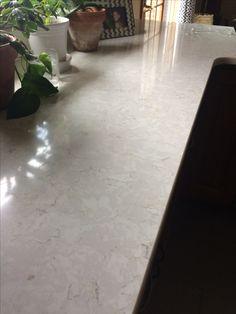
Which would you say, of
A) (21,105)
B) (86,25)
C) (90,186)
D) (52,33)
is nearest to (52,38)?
(52,33)

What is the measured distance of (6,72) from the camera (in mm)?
696

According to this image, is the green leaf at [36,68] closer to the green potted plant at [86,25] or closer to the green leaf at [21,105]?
the green leaf at [21,105]

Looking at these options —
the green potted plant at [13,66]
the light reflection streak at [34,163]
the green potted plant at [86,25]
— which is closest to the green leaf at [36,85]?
the green potted plant at [13,66]

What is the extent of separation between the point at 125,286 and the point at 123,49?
3.33 ft

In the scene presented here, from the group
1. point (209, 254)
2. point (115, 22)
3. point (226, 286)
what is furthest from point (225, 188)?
point (115, 22)

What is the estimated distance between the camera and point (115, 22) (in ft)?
4.19

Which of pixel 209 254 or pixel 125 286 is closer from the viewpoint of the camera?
pixel 125 286

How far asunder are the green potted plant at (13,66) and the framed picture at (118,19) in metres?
0.57

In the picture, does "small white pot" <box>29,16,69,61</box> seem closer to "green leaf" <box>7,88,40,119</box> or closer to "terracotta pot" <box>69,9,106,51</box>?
"terracotta pot" <box>69,9,106,51</box>

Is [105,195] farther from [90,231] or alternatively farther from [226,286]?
[226,286]

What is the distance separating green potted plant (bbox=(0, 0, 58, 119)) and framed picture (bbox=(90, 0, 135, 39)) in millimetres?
573

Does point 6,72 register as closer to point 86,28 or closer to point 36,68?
point 36,68

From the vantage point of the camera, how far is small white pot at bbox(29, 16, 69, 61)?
3.01 ft

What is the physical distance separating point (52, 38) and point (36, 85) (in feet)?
0.91
